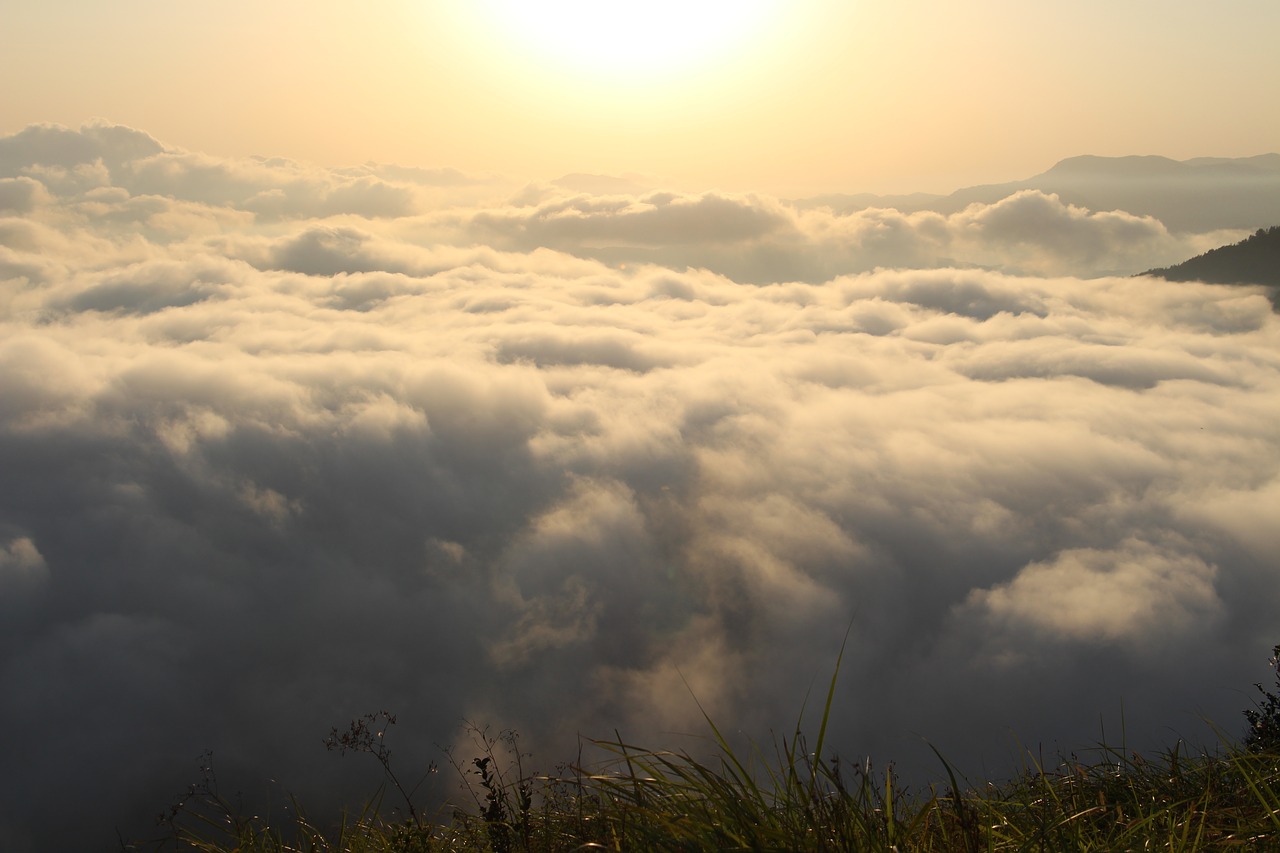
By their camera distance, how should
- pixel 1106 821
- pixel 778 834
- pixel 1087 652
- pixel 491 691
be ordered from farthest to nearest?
pixel 491 691
pixel 1087 652
pixel 1106 821
pixel 778 834

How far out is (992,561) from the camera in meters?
193

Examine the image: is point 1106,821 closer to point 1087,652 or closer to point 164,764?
point 1087,652

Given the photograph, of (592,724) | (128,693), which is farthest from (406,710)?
(128,693)

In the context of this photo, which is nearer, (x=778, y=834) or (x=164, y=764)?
(x=778, y=834)

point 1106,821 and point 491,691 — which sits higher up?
point 1106,821

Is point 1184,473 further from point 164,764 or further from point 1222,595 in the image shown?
point 164,764

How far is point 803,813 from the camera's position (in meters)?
5.68

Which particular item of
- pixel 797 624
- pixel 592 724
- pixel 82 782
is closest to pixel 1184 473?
pixel 797 624

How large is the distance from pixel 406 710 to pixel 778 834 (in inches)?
7804

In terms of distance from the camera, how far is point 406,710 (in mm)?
186375

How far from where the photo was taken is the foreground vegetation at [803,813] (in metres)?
4.90

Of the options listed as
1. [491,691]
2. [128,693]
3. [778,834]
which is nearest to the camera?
[778,834]

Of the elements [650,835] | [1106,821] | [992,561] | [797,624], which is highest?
[650,835]

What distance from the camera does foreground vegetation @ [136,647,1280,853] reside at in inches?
193
